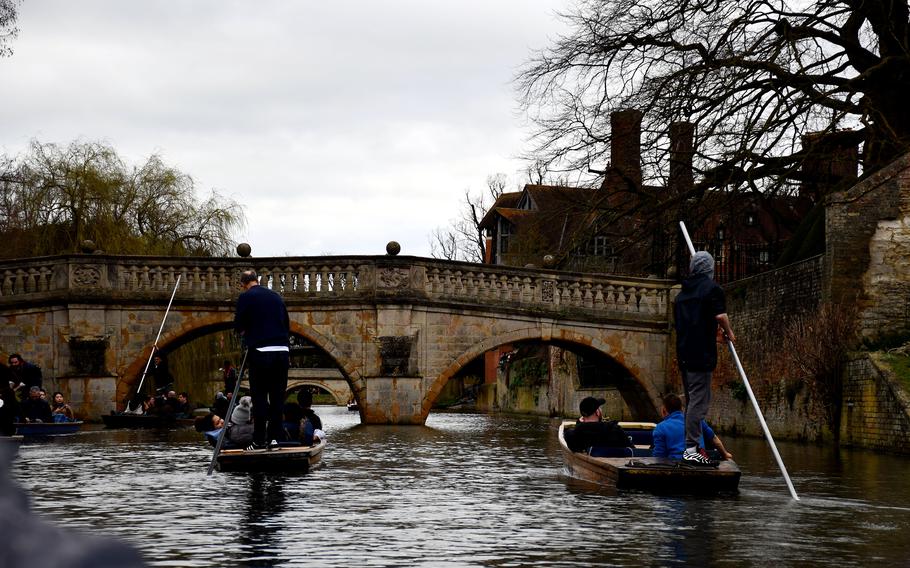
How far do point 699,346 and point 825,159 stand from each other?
12.9m

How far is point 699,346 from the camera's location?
28.9 feet

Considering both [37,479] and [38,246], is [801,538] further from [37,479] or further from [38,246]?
[38,246]

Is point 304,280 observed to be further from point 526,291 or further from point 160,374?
point 526,291

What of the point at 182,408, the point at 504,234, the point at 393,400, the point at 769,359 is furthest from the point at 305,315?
the point at 504,234

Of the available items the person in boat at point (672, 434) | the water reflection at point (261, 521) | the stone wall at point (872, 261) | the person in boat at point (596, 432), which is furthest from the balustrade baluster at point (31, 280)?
the person in boat at point (672, 434)

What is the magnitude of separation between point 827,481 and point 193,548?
6.68m

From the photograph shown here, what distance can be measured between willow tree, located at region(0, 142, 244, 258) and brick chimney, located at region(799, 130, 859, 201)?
44.2ft

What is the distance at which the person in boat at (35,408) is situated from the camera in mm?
17562

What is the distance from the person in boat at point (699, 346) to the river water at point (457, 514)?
0.57 m

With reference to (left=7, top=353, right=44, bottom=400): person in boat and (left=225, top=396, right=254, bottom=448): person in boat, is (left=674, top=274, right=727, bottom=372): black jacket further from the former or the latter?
(left=7, top=353, right=44, bottom=400): person in boat

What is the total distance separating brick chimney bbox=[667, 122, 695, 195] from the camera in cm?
2108

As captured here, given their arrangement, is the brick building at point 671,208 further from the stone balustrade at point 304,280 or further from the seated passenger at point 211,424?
the seated passenger at point 211,424

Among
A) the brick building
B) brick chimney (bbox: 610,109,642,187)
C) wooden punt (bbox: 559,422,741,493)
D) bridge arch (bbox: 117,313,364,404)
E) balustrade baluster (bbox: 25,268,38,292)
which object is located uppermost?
brick chimney (bbox: 610,109,642,187)

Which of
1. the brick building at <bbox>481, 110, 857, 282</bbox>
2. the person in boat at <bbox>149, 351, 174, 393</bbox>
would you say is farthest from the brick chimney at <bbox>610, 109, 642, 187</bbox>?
the person in boat at <bbox>149, 351, 174, 393</bbox>
